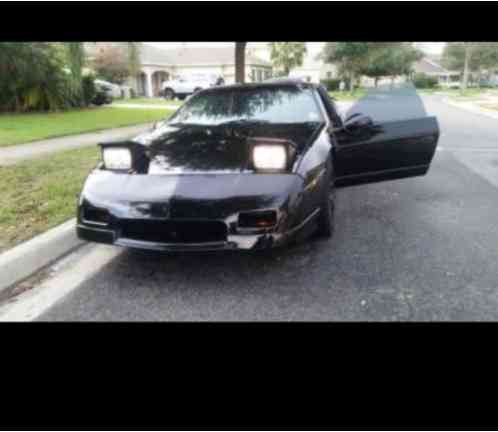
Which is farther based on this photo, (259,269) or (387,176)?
(387,176)

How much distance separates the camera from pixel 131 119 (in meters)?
13.1

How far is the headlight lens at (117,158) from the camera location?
3113 mm

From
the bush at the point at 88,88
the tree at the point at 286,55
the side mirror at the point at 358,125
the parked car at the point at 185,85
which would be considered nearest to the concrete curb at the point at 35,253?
the side mirror at the point at 358,125

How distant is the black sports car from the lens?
2.72 meters

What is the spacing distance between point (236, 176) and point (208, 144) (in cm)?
63

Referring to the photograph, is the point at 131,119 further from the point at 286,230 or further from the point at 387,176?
the point at 286,230

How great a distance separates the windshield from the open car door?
1.26 ft

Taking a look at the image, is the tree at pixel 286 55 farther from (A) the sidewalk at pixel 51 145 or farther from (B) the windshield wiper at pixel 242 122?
(B) the windshield wiper at pixel 242 122

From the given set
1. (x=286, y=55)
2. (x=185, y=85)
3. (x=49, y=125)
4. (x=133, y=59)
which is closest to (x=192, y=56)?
(x=286, y=55)

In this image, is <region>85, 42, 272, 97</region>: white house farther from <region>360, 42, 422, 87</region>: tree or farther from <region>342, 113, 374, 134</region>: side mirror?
<region>342, 113, 374, 134</region>: side mirror

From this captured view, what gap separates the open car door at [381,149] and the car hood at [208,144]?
461 mm

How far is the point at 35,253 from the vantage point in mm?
3289

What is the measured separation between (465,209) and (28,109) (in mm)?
15640

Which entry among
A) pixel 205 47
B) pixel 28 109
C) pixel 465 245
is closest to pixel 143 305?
pixel 465 245
